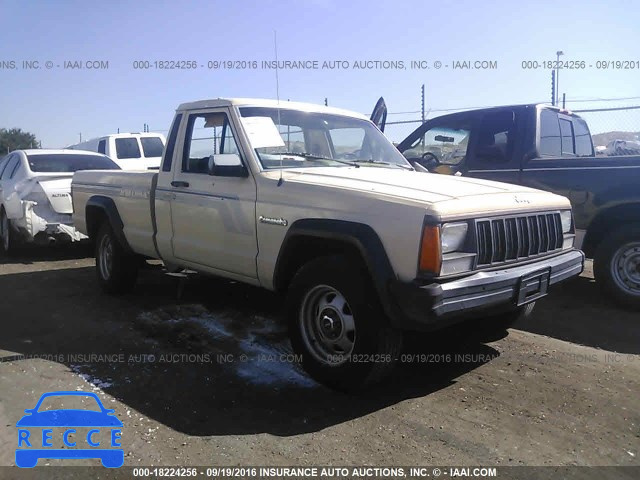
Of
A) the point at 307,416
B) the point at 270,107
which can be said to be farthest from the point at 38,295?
the point at 307,416

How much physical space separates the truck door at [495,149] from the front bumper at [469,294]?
8.93 feet

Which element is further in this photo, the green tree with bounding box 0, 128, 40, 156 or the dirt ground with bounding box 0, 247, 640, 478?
the green tree with bounding box 0, 128, 40, 156

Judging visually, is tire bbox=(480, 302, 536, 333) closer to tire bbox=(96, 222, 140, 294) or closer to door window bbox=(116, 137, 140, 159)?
tire bbox=(96, 222, 140, 294)

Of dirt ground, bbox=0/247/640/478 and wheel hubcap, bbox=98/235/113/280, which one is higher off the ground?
wheel hubcap, bbox=98/235/113/280

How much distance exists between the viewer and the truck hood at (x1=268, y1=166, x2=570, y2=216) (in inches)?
Answer: 130

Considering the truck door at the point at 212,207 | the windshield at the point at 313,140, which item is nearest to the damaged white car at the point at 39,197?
the truck door at the point at 212,207

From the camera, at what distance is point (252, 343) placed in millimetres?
4629

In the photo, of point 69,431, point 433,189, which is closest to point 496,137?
point 433,189

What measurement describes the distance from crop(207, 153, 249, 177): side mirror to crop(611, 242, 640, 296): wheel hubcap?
12.6 ft

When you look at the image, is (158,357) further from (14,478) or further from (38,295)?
(38,295)

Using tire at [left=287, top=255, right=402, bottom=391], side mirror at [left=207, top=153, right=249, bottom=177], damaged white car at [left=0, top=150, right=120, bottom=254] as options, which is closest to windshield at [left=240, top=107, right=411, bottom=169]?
side mirror at [left=207, top=153, right=249, bottom=177]

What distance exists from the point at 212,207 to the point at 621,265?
4.08 meters

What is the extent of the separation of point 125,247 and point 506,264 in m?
4.06

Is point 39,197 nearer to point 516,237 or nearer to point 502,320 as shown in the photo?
point 502,320
